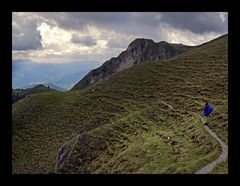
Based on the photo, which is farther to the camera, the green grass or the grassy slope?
the grassy slope

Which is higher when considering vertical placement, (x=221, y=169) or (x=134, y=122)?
(x=221, y=169)

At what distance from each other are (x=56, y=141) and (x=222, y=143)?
42.1 meters

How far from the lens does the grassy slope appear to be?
28.1 metres

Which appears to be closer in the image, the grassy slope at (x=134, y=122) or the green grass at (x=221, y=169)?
the green grass at (x=221, y=169)

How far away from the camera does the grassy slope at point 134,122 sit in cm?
2814

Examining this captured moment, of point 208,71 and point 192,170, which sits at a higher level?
point 208,71

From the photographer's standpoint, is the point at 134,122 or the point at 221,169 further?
the point at 134,122

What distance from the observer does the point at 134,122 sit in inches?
1944

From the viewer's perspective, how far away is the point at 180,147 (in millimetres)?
28500
